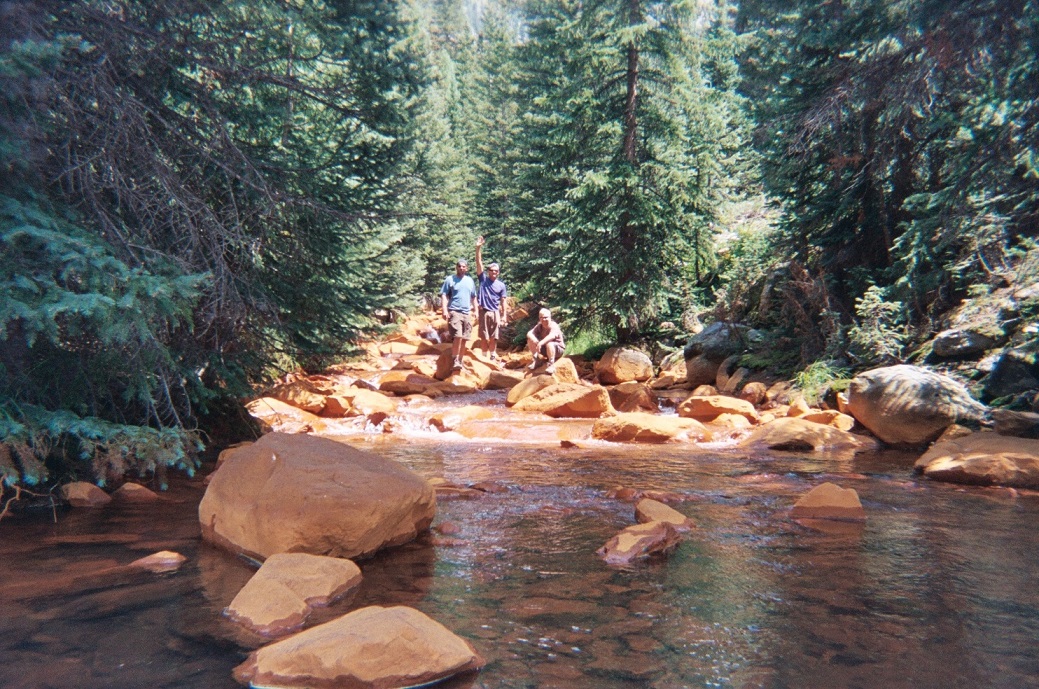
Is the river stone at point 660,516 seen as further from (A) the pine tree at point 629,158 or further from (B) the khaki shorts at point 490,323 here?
(A) the pine tree at point 629,158

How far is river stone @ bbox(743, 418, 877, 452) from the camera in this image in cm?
978

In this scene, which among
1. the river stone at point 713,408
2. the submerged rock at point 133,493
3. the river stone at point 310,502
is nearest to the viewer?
the river stone at point 310,502

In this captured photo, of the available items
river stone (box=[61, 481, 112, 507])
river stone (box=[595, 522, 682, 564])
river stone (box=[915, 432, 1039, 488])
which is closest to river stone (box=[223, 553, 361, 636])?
river stone (box=[595, 522, 682, 564])

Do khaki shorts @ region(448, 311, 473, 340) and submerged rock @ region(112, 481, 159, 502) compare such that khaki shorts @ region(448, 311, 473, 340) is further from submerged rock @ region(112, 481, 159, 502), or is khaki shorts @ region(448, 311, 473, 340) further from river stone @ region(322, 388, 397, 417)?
submerged rock @ region(112, 481, 159, 502)

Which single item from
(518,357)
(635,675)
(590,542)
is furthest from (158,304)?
(518,357)

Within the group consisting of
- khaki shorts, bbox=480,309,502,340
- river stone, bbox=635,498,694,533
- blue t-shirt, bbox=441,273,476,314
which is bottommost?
river stone, bbox=635,498,694,533

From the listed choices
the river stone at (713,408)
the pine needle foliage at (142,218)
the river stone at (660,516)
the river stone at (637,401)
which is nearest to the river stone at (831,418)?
the river stone at (713,408)

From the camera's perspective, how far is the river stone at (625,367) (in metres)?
17.7

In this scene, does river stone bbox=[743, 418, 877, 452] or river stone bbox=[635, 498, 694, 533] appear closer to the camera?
river stone bbox=[635, 498, 694, 533]

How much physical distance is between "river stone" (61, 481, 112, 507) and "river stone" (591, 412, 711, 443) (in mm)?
6021

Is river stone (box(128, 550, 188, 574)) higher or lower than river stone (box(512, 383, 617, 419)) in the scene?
lower

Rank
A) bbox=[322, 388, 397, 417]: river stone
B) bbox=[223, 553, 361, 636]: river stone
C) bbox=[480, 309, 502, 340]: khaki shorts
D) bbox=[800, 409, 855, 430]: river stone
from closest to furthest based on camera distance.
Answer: bbox=[223, 553, 361, 636]: river stone, bbox=[800, 409, 855, 430]: river stone, bbox=[322, 388, 397, 417]: river stone, bbox=[480, 309, 502, 340]: khaki shorts

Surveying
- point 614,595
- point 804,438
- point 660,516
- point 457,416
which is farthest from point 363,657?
point 457,416

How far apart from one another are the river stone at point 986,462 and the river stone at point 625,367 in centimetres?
951
